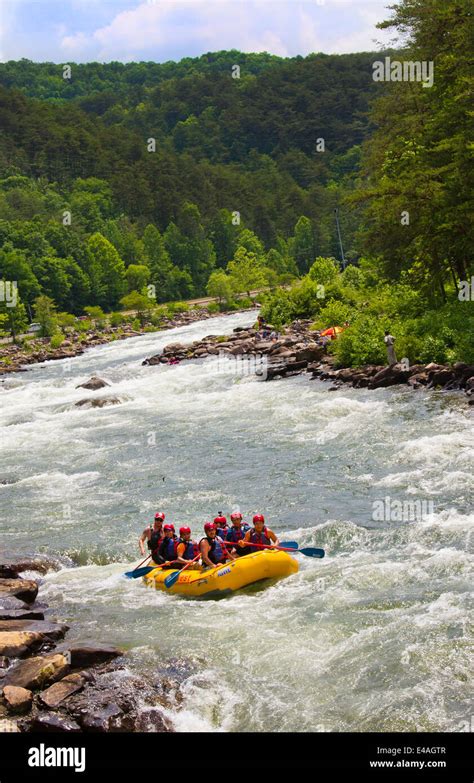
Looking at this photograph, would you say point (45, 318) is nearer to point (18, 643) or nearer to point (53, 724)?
point (18, 643)

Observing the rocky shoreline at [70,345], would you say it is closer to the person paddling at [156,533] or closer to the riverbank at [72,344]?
the riverbank at [72,344]

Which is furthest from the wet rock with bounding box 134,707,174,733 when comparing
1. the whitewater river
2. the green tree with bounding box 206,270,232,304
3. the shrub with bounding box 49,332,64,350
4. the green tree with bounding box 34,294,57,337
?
the green tree with bounding box 206,270,232,304

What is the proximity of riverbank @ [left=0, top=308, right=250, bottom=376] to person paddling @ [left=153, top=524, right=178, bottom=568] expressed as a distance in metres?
37.8

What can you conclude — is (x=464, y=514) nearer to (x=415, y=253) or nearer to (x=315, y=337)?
(x=415, y=253)

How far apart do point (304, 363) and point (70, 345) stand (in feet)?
108

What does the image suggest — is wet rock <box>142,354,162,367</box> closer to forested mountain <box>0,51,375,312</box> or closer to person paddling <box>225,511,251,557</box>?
person paddling <box>225,511,251,557</box>

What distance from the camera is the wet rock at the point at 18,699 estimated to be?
969 centimetres

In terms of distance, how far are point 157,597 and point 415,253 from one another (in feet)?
72.6

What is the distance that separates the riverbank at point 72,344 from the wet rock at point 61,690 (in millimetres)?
41813

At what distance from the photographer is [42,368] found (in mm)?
50750

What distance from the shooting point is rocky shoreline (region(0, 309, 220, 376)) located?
181 feet

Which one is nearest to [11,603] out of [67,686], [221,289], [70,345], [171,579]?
[171,579]

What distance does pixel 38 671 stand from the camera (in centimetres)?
1041
